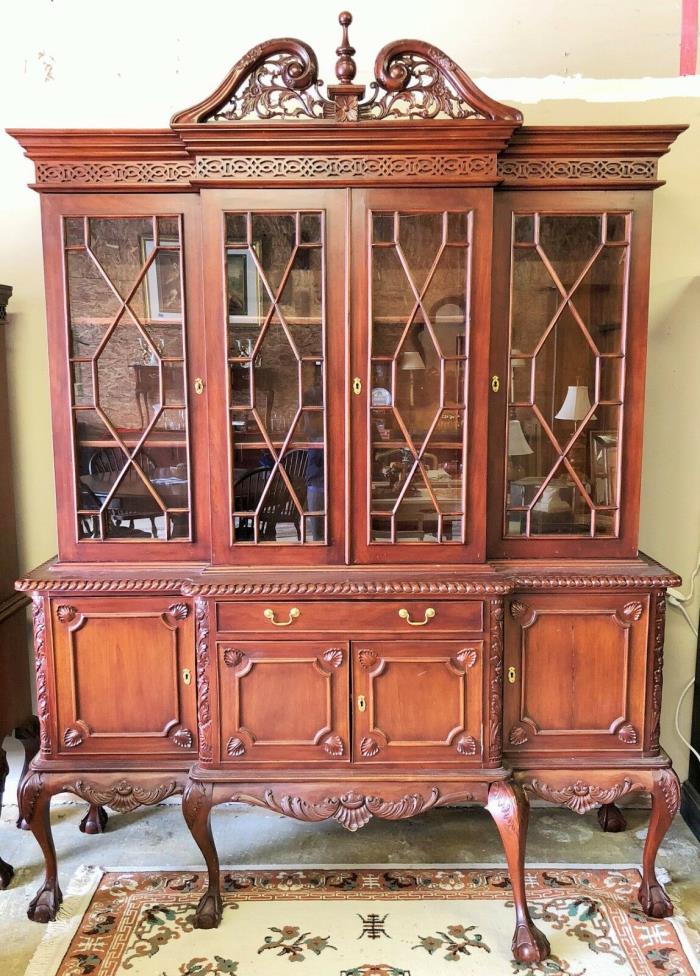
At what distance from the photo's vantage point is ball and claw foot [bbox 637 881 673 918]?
194cm

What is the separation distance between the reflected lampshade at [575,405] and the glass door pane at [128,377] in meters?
1.03

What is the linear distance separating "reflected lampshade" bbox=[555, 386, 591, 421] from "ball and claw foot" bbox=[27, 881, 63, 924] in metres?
1.91

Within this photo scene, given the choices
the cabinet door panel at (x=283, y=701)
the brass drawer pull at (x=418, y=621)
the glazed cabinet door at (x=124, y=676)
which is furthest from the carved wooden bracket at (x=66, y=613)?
the brass drawer pull at (x=418, y=621)

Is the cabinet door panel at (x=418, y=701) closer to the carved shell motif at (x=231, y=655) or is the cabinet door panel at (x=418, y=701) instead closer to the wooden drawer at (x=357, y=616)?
the wooden drawer at (x=357, y=616)

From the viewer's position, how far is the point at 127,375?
1941 mm

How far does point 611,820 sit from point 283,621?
Answer: 134 cm

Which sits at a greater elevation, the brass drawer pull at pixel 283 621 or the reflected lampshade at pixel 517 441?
the reflected lampshade at pixel 517 441

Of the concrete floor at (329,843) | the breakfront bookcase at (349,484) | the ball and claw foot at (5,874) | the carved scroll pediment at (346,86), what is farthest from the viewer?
the concrete floor at (329,843)

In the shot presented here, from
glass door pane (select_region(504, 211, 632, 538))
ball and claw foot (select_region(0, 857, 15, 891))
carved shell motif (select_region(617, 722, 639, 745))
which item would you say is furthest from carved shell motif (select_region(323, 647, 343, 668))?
ball and claw foot (select_region(0, 857, 15, 891))

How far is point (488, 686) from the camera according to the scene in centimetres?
187

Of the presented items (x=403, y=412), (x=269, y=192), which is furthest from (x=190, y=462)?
(x=269, y=192)

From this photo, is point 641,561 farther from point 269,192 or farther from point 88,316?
point 88,316

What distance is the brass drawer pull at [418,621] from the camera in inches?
72.5

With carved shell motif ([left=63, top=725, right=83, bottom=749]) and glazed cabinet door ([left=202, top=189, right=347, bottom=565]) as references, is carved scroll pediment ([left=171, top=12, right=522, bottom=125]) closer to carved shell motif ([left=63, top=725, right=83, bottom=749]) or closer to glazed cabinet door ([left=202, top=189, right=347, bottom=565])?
glazed cabinet door ([left=202, top=189, right=347, bottom=565])
